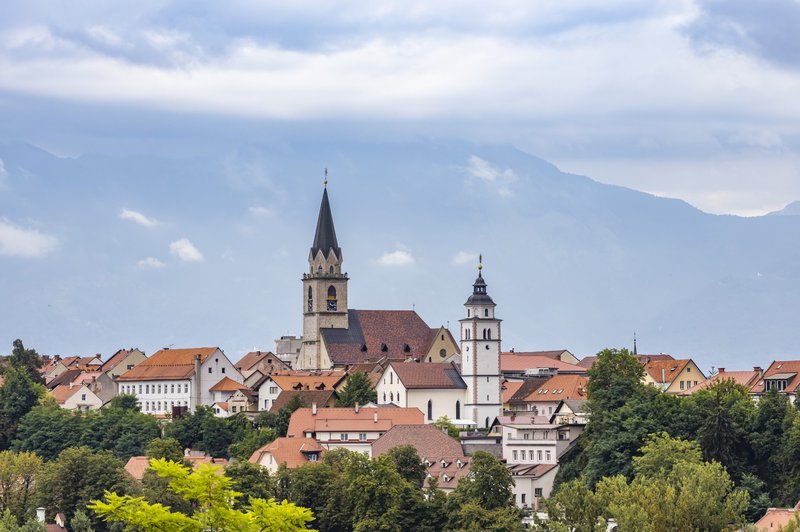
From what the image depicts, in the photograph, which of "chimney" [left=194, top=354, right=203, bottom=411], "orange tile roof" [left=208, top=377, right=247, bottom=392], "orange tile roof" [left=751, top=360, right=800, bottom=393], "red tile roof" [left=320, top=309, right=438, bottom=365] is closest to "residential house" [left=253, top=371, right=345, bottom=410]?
"orange tile roof" [left=208, top=377, right=247, bottom=392]

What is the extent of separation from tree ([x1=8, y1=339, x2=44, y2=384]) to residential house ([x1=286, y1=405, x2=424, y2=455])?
4032 centimetres

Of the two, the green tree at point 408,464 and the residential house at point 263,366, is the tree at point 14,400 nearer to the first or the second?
the residential house at point 263,366

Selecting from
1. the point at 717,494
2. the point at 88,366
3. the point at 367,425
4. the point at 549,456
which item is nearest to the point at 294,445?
the point at 367,425

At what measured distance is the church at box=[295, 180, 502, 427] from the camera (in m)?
141

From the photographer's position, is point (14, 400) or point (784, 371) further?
point (14, 400)

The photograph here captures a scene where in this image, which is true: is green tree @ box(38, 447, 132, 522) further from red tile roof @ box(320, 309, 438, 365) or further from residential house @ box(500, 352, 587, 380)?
red tile roof @ box(320, 309, 438, 365)

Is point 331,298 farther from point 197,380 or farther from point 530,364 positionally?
point 197,380

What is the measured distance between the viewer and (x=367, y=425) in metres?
125

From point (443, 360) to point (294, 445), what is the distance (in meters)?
47.3

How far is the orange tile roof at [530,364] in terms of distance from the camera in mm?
166750

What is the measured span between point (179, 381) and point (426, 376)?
24150mm

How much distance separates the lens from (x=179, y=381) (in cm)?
15538

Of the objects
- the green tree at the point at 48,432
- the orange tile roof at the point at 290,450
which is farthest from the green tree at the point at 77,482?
the green tree at the point at 48,432

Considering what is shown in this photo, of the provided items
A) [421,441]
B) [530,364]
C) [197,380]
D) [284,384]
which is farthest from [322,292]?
[421,441]
